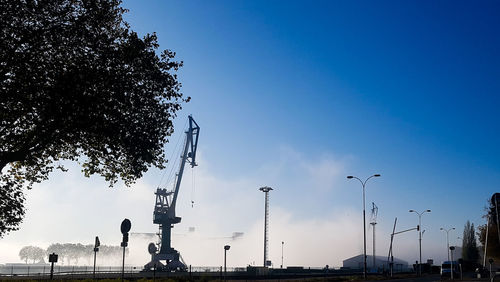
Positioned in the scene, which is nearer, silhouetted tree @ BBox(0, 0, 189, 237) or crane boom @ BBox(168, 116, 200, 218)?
silhouetted tree @ BBox(0, 0, 189, 237)

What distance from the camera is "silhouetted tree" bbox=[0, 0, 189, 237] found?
17.5 meters

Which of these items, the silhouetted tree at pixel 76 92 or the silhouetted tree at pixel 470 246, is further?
the silhouetted tree at pixel 470 246

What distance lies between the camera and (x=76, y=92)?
58.0ft

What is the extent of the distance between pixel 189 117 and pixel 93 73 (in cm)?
10996

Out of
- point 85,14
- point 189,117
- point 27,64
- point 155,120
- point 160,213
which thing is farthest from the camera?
point 189,117

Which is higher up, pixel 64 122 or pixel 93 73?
pixel 93 73

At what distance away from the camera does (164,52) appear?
21.2m

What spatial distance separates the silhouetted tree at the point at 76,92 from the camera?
57.5ft

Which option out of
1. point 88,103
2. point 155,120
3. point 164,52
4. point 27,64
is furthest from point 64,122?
point 164,52

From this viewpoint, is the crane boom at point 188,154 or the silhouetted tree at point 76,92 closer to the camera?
the silhouetted tree at point 76,92

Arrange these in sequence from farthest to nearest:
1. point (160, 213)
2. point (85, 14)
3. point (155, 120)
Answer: point (160, 213) < point (155, 120) < point (85, 14)

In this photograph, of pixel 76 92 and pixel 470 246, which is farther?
pixel 470 246

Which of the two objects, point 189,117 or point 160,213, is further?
point 189,117

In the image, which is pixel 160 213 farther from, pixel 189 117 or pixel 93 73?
pixel 93 73
